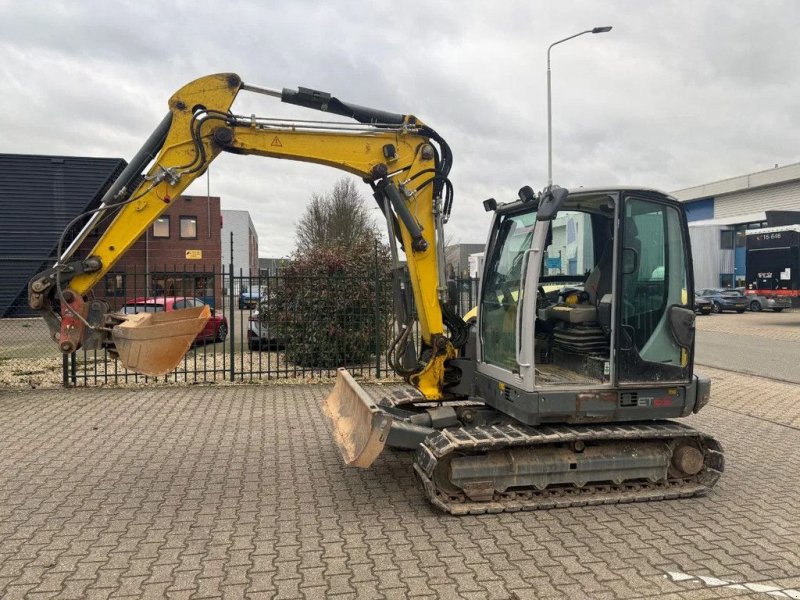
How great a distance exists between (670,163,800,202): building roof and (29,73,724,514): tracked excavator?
3517 centimetres

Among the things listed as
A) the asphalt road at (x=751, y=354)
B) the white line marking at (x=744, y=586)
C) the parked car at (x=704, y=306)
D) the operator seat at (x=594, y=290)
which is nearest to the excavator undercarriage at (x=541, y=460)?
the operator seat at (x=594, y=290)

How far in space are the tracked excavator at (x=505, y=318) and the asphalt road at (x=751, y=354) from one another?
785cm

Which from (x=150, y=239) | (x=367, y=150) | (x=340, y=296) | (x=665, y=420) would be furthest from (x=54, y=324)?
(x=150, y=239)

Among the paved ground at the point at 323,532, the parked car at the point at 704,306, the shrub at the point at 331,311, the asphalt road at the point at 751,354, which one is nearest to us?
the paved ground at the point at 323,532

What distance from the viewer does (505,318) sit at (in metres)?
5.18

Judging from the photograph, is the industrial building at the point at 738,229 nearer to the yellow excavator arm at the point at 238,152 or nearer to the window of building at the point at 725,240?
the window of building at the point at 725,240

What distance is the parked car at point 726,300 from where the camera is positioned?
30.9 metres

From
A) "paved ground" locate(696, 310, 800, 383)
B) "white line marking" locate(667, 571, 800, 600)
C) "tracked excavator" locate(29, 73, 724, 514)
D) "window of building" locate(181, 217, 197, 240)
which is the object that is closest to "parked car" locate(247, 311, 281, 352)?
"tracked excavator" locate(29, 73, 724, 514)

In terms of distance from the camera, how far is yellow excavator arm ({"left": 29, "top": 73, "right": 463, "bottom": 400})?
4699mm

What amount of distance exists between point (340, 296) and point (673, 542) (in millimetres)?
7754

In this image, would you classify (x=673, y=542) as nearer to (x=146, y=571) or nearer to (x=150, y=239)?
(x=146, y=571)

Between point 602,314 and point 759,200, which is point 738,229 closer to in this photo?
point 759,200

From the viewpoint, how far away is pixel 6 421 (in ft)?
25.0

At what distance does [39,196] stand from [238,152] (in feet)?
67.7
